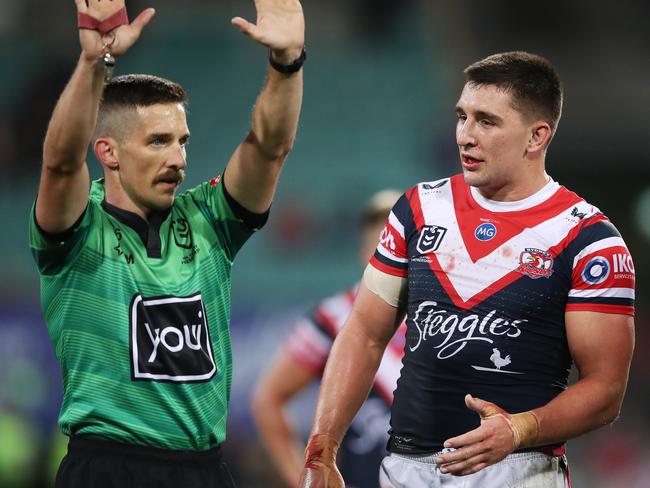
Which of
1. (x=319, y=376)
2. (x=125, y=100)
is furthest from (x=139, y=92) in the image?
(x=319, y=376)

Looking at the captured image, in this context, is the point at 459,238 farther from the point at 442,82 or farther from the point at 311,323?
the point at 442,82

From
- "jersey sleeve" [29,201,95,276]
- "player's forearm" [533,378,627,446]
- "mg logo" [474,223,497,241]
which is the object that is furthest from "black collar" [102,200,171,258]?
"player's forearm" [533,378,627,446]

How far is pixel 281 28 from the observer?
392 cm

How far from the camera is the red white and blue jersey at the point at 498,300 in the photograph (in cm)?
372

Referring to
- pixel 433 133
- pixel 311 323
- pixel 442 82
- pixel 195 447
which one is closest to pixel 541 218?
pixel 195 447

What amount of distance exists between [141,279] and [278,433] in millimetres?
2641

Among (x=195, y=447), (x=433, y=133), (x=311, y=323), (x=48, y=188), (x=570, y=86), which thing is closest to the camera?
(x=48, y=188)

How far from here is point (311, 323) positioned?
6195 millimetres

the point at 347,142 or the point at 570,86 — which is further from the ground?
the point at 570,86

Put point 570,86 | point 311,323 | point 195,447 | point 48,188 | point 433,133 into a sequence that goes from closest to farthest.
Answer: point 48,188, point 195,447, point 311,323, point 433,133, point 570,86

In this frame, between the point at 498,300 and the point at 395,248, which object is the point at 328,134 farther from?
the point at 498,300

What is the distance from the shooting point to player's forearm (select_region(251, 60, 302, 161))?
3975 millimetres

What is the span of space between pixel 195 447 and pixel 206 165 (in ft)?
37.2

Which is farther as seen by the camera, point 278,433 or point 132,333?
point 278,433
